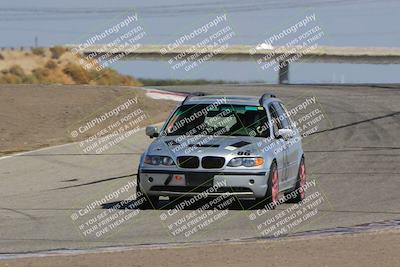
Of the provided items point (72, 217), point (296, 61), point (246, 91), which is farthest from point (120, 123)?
point (296, 61)

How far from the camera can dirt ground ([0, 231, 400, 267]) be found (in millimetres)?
8711

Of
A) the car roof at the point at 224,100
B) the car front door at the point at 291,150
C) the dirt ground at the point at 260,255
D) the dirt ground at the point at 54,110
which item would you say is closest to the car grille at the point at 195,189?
the car front door at the point at 291,150

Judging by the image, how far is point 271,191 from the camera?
13188 mm

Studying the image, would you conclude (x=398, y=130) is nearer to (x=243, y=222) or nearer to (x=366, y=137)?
(x=366, y=137)

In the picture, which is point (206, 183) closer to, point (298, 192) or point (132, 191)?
point (298, 192)

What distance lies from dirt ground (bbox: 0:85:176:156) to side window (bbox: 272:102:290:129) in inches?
363

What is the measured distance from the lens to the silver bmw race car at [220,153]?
12992 millimetres

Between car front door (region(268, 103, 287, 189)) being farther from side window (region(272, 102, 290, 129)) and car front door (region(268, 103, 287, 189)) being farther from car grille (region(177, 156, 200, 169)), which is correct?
car grille (region(177, 156, 200, 169))

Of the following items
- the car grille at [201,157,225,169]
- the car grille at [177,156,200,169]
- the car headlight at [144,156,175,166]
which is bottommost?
the car grille at [201,157,225,169]

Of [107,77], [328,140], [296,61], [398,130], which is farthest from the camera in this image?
[296,61]

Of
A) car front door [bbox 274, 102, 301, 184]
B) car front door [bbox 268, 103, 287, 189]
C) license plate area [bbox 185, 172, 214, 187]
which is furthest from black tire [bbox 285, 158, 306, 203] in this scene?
license plate area [bbox 185, 172, 214, 187]

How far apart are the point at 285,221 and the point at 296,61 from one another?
244 feet

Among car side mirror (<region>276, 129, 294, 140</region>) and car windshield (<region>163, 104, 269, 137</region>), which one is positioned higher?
car windshield (<region>163, 104, 269, 137</region>)

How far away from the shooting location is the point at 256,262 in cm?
873
